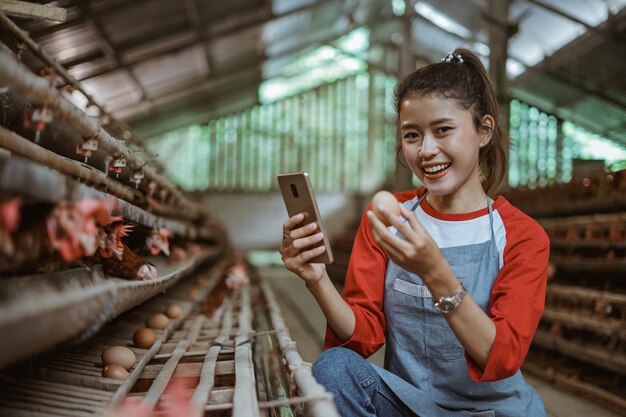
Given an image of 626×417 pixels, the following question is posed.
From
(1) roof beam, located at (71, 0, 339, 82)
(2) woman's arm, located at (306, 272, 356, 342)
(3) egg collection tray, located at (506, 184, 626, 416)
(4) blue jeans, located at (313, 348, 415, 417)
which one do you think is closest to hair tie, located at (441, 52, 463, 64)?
(2) woman's arm, located at (306, 272, 356, 342)

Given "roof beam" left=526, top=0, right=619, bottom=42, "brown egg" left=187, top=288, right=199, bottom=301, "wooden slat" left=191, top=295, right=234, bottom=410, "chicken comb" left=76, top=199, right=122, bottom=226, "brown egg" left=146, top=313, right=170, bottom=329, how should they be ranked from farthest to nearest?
"roof beam" left=526, top=0, right=619, bottom=42
"brown egg" left=187, top=288, right=199, bottom=301
"brown egg" left=146, top=313, right=170, bottom=329
"wooden slat" left=191, top=295, right=234, bottom=410
"chicken comb" left=76, top=199, right=122, bottom=226

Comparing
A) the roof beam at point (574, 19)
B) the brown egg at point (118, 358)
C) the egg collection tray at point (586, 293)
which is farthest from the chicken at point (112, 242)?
the roof beam at point (574, 19)

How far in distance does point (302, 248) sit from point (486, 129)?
0.64m

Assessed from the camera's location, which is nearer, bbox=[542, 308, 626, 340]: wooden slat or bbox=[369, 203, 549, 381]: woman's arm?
bbox=[369, 203, 549, 381]: woman's arm

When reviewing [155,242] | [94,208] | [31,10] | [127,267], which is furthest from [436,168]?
[31,10]

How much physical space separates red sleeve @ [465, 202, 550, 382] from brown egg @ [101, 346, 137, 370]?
37.2 inches

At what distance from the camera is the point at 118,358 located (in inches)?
64.8

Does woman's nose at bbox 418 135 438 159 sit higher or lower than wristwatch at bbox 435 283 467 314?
higher

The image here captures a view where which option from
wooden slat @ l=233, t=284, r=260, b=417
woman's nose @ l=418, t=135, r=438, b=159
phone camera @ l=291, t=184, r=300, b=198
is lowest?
wooden slat @ l=233, t=284, r=260, b=417

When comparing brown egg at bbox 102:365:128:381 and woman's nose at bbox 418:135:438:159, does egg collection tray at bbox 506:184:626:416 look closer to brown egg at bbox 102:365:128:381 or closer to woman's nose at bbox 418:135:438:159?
A: woman's nose at bbox 418:135:438:159

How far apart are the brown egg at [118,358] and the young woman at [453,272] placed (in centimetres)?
54

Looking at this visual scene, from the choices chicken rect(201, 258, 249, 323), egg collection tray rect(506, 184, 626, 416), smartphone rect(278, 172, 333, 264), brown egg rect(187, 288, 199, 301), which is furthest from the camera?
brown egg rect(187, 288, 199, 301)

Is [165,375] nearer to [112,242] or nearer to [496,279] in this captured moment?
[112,242]

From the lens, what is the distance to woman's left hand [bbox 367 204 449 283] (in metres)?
1.15
